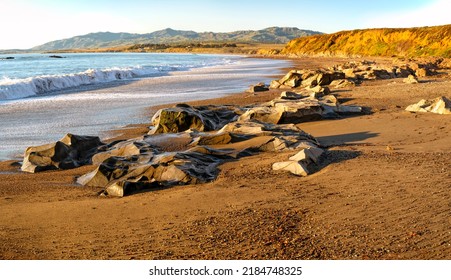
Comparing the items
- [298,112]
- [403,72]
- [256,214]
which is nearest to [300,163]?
[256,214]

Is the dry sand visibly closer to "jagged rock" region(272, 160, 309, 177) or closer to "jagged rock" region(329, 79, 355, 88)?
"jagged rock" region(272, 160, 309, 177)

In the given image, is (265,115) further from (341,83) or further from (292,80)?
(292,80)

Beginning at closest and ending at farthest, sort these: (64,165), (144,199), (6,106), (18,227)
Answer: (18,227) < (144,199) < (64,165) < (6,106)

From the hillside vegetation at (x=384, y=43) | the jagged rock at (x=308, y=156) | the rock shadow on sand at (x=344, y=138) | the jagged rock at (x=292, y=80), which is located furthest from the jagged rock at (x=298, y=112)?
the hillside vegetation at (x=384, y=43)

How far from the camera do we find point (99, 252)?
4.22m

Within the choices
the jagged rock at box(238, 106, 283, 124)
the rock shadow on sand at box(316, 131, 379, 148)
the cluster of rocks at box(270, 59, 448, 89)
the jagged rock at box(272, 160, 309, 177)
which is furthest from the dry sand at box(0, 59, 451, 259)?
the cluster of rocks at box(270, 59, 448, 89)

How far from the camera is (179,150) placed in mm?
8500

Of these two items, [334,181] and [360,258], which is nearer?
[360,258]

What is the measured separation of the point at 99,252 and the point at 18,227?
1371mm

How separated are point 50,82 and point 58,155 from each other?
62.1 feet

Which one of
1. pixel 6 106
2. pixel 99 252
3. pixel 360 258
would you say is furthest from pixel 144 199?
pixel 6 106

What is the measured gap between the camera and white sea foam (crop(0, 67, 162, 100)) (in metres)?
21.3

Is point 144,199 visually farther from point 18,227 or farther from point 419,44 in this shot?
point 419,44
